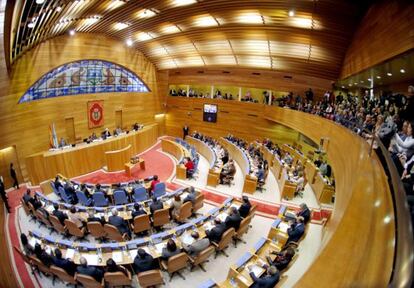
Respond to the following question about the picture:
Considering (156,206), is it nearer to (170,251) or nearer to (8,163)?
(170,251)

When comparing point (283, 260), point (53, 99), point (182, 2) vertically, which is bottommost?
point (283, 260)

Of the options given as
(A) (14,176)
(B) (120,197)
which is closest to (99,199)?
(B) (120,197)

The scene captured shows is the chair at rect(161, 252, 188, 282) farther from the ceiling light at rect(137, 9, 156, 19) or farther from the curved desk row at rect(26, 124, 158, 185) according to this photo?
the ceiling light at rect(137, 9, 156, 19)

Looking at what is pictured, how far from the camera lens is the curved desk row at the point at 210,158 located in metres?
12.1

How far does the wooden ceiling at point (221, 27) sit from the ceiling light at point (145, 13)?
5cm

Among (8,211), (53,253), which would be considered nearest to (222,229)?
(53,253)

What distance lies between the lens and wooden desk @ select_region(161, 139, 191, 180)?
13.0 metres

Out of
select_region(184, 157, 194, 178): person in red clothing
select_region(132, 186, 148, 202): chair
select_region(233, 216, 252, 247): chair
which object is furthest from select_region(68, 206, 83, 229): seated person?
select_region(184, 157, 194, 178): person in red clothing

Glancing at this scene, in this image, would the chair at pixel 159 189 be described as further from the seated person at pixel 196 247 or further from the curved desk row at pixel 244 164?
the seated person at pixel 196 247

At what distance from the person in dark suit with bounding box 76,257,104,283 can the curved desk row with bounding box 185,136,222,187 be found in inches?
278

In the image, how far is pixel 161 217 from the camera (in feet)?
26.6

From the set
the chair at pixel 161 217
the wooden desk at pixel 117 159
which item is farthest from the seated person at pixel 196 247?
the wooden desk at pixel 117 159

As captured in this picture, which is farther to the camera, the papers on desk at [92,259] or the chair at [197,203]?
the chair at [197,203]

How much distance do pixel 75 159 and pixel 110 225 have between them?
769cm
